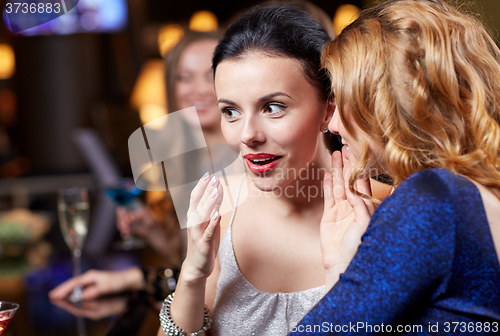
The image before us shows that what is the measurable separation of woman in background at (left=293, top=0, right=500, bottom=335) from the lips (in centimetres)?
16

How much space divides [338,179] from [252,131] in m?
0.23

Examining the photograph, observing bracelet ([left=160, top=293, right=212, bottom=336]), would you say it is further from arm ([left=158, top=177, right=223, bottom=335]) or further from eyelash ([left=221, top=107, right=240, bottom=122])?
eyelash ([left=221, top=107, right=240, bottom=122])

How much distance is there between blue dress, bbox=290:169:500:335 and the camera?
2.34 ft

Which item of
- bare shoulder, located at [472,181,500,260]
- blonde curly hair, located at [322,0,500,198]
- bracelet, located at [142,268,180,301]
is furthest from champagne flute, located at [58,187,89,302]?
bare shoulder, located at [472,181,500,260]

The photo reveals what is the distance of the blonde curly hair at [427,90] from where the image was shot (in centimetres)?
82

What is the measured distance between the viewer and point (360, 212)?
923 mm

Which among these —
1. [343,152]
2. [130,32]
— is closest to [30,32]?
[130,32]

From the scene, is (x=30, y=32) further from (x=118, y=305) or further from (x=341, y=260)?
(x=341, y=260)

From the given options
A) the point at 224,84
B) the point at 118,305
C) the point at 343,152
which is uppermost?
the point at 224,84

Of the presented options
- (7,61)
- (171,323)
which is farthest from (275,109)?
(7,61)

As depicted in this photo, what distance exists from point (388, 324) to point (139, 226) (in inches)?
59.1

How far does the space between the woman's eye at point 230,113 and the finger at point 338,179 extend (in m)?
0.25

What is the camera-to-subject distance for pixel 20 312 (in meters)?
1.28

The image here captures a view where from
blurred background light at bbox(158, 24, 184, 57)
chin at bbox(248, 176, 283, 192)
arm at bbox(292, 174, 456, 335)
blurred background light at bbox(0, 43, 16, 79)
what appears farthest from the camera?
blurred background light at bbox(0, 43, 16, 79)
